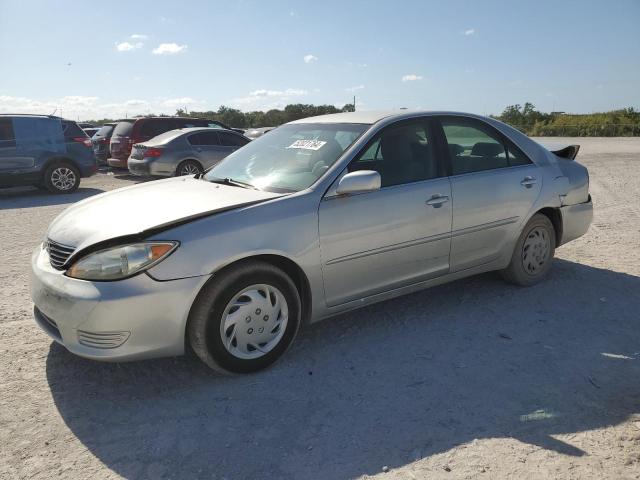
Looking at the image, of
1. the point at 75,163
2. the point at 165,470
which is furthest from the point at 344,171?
the point at 75,163

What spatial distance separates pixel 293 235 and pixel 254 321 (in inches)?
23.1

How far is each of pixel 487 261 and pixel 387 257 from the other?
1.20 m

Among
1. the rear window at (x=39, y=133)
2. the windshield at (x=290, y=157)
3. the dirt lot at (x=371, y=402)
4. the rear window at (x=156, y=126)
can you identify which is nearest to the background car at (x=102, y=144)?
the rear window at (x=156, y=126)

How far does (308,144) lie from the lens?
402 centimetres

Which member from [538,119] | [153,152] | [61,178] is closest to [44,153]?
[61,178]

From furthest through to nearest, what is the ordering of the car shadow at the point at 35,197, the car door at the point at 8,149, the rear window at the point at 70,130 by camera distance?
the rear window at the point at 70,130 → the car door at the point at 8,149 → the car shadow at the point at 35,197

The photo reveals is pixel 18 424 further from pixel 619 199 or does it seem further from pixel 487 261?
pixel 619 199

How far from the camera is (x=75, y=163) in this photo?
11492 mm

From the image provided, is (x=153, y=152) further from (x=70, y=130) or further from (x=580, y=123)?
(x=580, y=123)

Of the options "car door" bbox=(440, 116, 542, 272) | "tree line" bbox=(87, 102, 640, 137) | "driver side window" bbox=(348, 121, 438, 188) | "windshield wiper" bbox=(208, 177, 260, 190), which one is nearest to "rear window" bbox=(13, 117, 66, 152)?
"windshield wiper" bbox=(208, 177, 260, 190)

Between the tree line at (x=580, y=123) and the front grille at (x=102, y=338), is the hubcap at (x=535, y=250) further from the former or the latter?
the tree line at (x=580, y=123)

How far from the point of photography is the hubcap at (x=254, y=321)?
317 centimetres

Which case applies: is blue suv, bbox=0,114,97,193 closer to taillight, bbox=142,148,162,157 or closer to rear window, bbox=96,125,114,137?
taillight, bbox=142,148,162,157

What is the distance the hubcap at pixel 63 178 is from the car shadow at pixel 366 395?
8.75 metres
